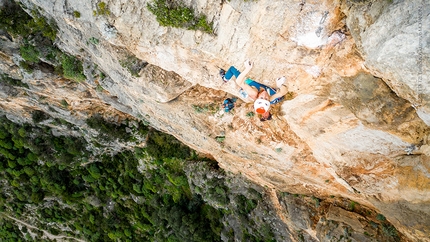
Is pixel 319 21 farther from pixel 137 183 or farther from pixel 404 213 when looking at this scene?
pixel 137 183

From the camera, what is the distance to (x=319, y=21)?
21.7 ft

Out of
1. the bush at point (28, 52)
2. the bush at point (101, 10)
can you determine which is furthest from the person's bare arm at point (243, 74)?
the bush at point (28, 52)

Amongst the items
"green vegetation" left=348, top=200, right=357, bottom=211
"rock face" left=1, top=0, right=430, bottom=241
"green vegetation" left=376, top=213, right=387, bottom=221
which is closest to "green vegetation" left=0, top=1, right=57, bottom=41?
"rock face" left=1, top=0, right=430, bottom=241

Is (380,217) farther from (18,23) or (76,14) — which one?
(18,23)

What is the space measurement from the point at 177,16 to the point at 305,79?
3403mm

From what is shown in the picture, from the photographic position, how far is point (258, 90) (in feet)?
27.4

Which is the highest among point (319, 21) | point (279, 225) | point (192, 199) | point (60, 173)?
point (319, 21)

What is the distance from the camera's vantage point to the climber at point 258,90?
314 inches

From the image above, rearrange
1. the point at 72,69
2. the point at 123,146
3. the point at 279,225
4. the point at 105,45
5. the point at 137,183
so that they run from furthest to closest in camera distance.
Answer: the point at 137,183 → the point at 123,146 → the point at 279,225 → the point at 72,69 → the point at 105,45

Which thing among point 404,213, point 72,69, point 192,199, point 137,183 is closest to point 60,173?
point 137,183

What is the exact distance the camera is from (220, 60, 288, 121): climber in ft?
26.2

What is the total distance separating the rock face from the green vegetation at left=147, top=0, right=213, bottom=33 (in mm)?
185

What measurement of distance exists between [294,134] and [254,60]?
3.00 metres

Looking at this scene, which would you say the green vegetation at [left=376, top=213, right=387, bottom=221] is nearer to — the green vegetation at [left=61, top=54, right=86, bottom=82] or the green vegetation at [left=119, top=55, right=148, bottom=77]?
the green vegetation at [left=119, top=55, right=148, bottom=77]
